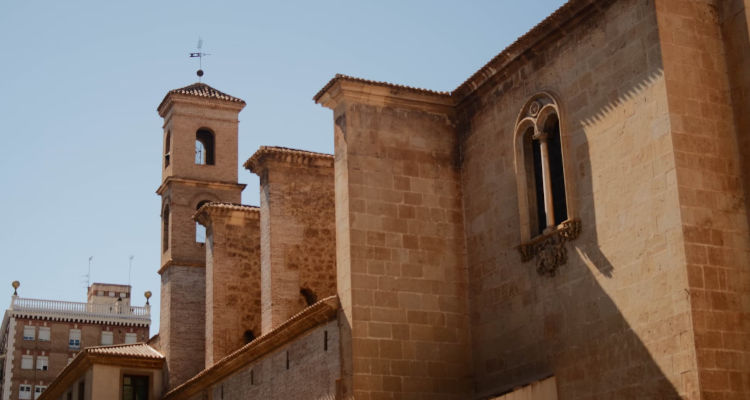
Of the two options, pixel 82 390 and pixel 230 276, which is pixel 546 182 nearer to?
pixel 230 276

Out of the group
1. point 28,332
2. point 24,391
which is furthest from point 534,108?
point 28,332

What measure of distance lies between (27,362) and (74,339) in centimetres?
258

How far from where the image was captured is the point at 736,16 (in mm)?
12609

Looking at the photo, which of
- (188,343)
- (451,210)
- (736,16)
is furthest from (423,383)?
(188,343)

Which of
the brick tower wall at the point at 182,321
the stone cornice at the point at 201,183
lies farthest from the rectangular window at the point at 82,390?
the stone cornice at the point at 201,183

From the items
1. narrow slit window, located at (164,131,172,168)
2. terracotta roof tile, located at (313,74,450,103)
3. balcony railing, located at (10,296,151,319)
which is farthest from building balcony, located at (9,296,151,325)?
terracotta roof tile, located at (313,74,450,103)

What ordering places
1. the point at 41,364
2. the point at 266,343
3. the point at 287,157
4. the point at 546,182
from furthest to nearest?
the point at 41,364
the point at 287,157
the point at 266,343
the point at 546,182

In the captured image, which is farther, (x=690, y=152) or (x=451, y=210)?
(x=451, y=210)

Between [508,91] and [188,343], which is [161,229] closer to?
[188,343]

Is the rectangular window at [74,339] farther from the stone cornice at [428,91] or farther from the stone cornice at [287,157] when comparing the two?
the stone cornice at [428,91]

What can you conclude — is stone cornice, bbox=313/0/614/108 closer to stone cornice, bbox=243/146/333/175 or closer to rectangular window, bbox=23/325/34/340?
stone cornice, bbox=243/146/333/175

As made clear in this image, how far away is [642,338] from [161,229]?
19.0 m

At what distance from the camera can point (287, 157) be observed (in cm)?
2192

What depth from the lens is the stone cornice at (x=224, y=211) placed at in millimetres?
24219
